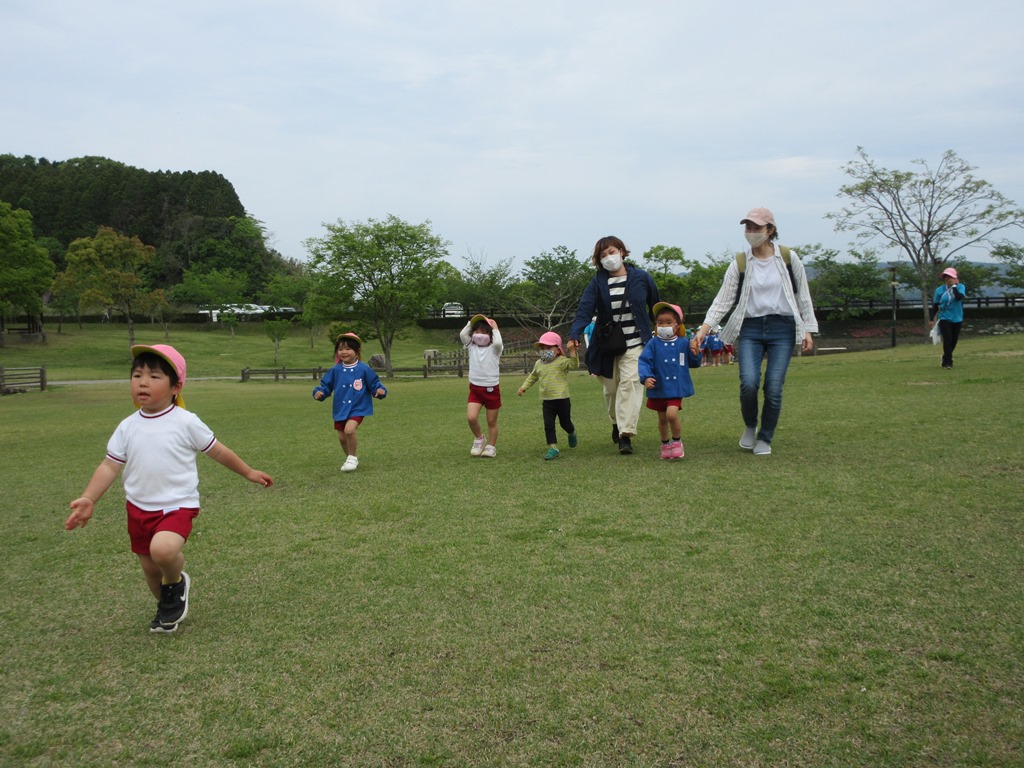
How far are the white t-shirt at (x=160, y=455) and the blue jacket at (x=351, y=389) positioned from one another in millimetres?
4481

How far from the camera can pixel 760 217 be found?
7.79 meters

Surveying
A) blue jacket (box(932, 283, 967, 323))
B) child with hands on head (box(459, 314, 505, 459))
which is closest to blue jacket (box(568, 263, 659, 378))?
child with hands on head (box(459, 314, 505, 459))

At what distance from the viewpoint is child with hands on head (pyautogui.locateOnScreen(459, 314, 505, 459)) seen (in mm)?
9359

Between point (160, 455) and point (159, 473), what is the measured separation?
95 millimetres

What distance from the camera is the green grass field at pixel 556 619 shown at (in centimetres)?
281

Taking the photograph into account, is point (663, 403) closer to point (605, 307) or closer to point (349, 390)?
point (605, 307)

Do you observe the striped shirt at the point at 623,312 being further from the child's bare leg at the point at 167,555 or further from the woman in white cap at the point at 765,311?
the child's bare leg at the point at 167,555

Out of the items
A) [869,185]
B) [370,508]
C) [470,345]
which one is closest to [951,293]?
[470,345]

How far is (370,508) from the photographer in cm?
665

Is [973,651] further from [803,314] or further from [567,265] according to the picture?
[567,265]

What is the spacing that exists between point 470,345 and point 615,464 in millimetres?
2618

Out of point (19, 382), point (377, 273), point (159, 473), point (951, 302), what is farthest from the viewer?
point (377, 273)

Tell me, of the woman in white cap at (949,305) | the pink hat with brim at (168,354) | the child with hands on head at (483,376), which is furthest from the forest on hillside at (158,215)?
the pink hat with brim at (168,354)

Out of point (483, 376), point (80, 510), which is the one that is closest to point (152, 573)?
point (80, 510)
